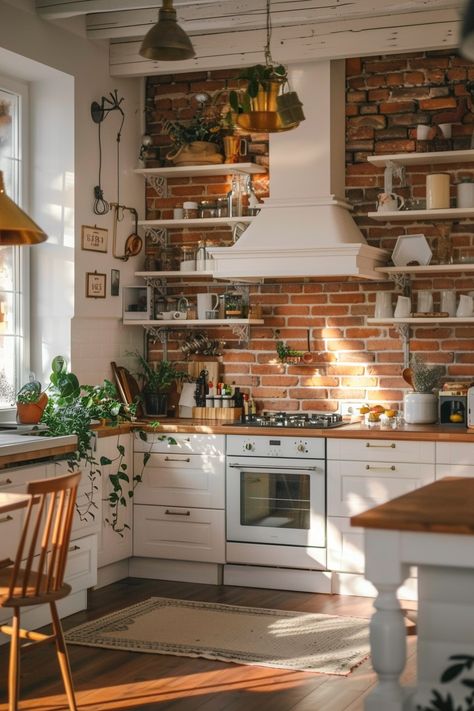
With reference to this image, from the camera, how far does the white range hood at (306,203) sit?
5953 mm

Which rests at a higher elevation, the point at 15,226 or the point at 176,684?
the point at 15,226

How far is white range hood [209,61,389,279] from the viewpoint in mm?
5953

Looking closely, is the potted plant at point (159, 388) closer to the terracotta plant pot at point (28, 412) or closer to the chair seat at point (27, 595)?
the terracotta plant pot at point (28, 412)

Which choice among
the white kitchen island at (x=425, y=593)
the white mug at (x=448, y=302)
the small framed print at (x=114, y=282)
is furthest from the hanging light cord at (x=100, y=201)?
the white kitchen island at (x=425, y=593)

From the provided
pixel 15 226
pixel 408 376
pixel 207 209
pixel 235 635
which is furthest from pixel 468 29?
pixel 207 209

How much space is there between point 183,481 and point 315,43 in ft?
8.41

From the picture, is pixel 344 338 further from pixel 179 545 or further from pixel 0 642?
pixel 0 642

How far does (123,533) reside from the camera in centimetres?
609

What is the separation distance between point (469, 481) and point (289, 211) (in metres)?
2.67

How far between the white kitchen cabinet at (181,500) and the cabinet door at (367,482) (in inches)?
25.7

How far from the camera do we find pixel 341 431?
570 centimetres

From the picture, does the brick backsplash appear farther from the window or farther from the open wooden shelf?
the window

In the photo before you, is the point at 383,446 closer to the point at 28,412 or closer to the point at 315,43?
the point at 28,412

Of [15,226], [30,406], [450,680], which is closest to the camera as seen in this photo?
[450,680]
